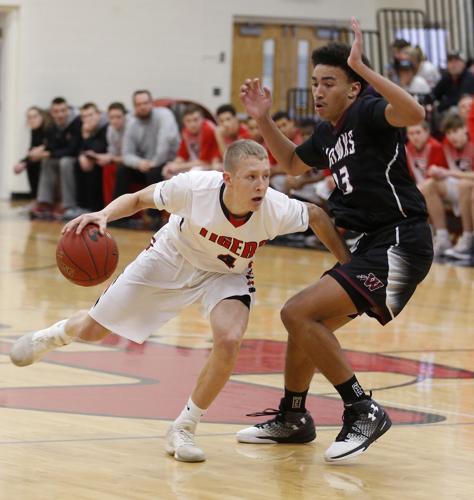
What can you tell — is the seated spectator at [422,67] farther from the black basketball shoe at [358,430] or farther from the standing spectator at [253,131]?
the black basketball shoe at [358,430]

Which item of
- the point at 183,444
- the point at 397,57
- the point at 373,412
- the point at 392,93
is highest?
the point at 397,57

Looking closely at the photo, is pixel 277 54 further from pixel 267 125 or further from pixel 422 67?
pixel 267 125

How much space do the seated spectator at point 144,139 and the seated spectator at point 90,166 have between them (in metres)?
0.95

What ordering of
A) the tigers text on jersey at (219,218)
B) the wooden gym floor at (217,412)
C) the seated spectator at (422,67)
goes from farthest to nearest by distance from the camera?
the seated spectator at (422,67) → the tigers text on jersey at (219,218) → the wooden gym floor at (217,412)

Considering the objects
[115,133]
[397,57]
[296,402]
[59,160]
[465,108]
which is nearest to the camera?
[296,402]

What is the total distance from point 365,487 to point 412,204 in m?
1.23

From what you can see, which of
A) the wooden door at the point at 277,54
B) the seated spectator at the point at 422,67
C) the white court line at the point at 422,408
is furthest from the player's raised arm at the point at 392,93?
the wooden door at the point at 277,54

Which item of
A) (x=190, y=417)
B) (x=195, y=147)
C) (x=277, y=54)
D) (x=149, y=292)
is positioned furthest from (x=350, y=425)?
(x=277, y=54)

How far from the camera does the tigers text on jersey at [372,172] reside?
4.84m

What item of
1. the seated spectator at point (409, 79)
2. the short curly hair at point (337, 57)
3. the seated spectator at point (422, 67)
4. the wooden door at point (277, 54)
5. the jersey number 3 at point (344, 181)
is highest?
the wooden door at point (277, 54)

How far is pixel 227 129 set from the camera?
14.5 meters

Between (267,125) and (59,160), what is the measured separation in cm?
1266

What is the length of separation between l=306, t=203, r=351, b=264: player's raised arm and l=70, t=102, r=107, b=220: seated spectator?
40.0 ft

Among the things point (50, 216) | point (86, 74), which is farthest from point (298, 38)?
point (50, 216)
